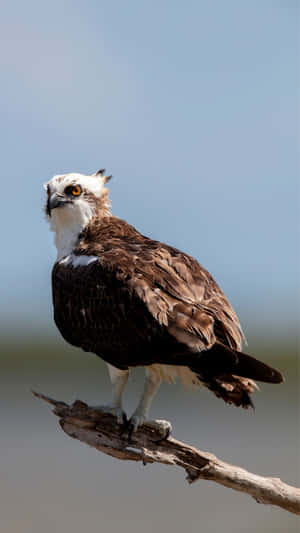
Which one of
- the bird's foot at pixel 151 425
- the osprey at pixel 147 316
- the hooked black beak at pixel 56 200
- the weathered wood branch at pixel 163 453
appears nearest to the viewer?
the osprey at pixel 147 316

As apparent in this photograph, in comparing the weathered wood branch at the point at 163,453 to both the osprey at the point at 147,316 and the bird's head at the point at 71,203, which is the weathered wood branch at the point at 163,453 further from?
the bird's head at the point at 71,203

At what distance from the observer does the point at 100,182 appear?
962 cm

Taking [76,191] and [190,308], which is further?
[76,191]

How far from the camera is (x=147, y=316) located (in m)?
7.53

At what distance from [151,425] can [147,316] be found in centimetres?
121

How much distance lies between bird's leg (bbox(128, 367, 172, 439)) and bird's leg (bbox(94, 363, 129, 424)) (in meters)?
0.16

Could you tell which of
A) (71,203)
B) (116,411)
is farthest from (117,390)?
(71,203)

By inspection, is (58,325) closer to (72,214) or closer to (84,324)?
(84,324)

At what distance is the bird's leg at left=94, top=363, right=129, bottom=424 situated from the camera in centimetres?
809

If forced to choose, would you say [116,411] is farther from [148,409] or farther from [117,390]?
[148,409]

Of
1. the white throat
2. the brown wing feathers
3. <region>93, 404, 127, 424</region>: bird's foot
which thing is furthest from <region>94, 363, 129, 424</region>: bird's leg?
the white throat

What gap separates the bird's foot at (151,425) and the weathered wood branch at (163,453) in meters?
0.03

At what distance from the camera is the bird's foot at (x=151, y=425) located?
25.7 ft

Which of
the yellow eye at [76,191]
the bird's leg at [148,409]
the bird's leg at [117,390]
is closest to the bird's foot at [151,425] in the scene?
the bird's leg at [148,409]
